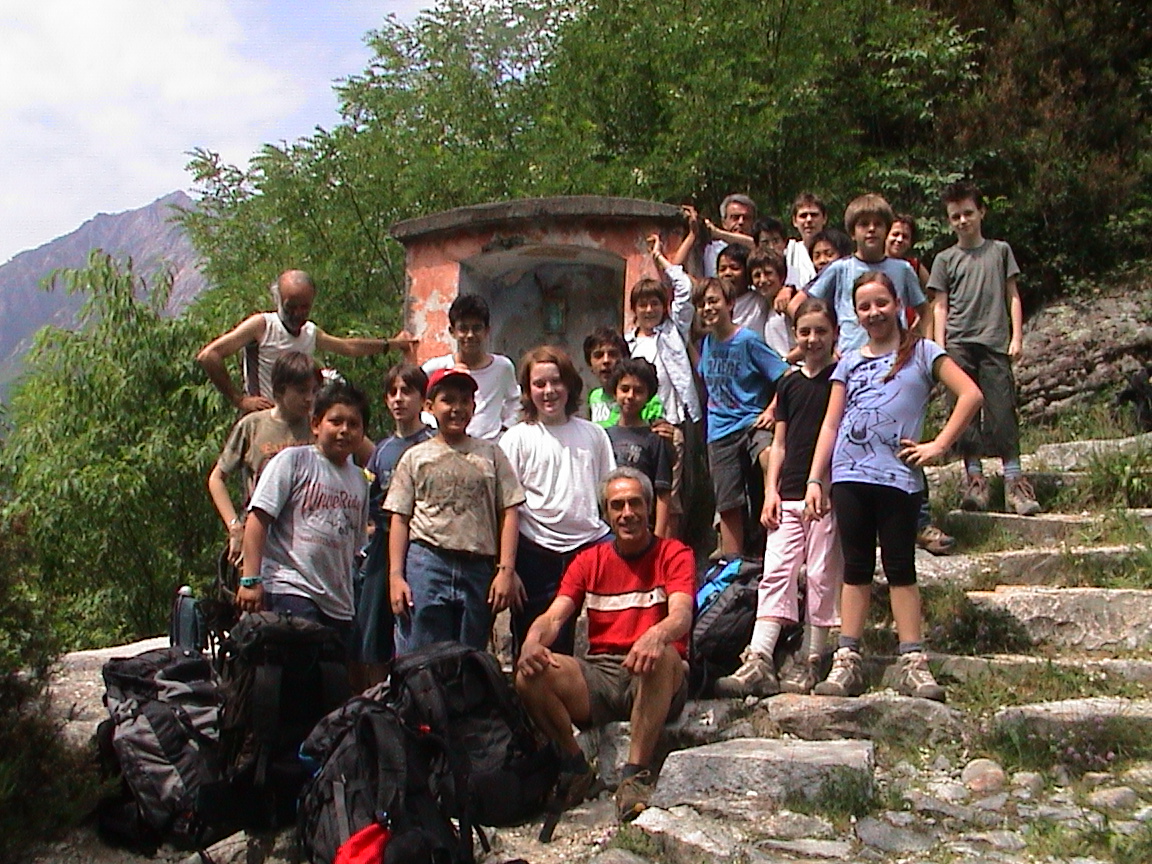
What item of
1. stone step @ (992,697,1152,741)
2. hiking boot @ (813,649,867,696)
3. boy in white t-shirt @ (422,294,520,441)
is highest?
boy in white t-shirt @ (422,294,520,441)

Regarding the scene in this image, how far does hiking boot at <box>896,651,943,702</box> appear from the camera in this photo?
4.62 meters

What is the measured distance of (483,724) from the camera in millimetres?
4332

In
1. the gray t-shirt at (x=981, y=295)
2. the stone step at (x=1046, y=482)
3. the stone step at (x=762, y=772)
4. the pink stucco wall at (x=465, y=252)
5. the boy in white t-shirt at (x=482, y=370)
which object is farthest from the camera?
the pink stucco wall at (x=465, y=252)

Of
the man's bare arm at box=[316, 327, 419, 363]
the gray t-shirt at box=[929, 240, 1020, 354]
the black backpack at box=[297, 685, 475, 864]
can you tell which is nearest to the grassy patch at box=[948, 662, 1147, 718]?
the black backpack at box=[297, 685, 475, 864]

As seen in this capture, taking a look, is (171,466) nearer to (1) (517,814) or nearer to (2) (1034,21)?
(1) (517,814)

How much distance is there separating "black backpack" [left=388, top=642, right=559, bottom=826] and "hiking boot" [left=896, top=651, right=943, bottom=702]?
1.44 m

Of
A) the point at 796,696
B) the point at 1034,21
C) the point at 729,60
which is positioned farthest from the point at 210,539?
the point at 1034,21

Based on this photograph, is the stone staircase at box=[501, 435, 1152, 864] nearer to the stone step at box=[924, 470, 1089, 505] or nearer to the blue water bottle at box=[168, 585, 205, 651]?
the stone step at box=[924, 470, 1089, 505]

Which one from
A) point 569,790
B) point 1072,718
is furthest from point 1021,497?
point 569,790

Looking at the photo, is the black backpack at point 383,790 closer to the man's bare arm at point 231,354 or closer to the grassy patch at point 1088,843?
the grassy patch at point 1088,843

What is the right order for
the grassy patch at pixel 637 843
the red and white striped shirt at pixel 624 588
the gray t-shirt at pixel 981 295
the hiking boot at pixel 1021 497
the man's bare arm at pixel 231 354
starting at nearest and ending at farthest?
1. the grassy patch at pixel 637 843
2. the red and white striped shirt at pixel 624 588
3. the man's bare arm at pixel 231 354
4. the hiking boot at pixel 1021 497
5. the gray t-shirt at pixel 981 295

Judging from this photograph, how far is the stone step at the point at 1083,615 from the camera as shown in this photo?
5.25m

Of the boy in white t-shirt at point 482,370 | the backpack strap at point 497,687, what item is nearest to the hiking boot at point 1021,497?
the boy in white t-shirt at point 482,370

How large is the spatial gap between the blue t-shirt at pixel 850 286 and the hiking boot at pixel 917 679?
77.3 inches
